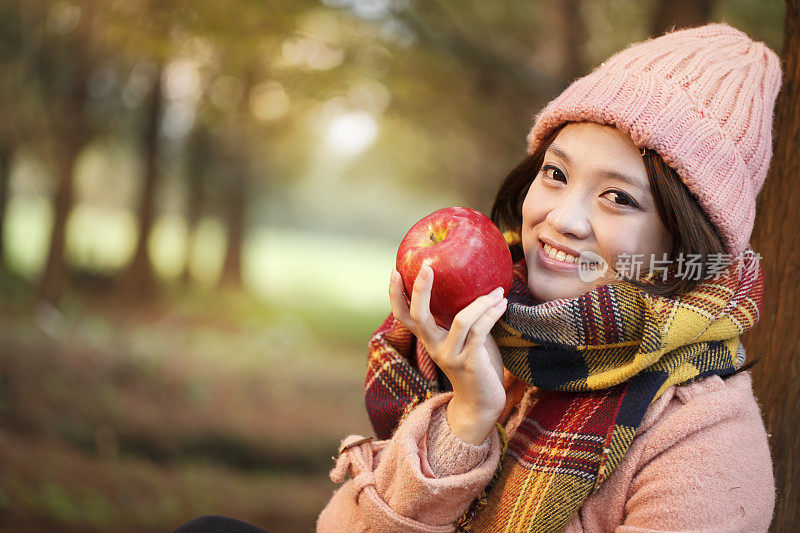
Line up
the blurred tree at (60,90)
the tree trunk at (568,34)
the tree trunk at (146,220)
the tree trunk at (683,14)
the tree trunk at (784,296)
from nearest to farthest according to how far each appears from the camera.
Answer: the tree trunk at (784,296) → the tree trunk at (683,14) → the tree trunk at (568,34) → the blurred tree at (60,90) → the tree trunk at (146,220)

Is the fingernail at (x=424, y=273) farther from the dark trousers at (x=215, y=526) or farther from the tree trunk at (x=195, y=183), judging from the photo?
the tree trunk at (x=195, y=183)

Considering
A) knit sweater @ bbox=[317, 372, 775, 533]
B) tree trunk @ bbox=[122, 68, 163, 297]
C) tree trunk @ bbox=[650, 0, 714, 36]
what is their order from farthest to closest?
tree trunk @ bbox=[122, 68, 163, 297]
tree trunk @ bbox=[650, 0, 714, 36]
knit sweater @ bbox=[317, 372, 775, 533]

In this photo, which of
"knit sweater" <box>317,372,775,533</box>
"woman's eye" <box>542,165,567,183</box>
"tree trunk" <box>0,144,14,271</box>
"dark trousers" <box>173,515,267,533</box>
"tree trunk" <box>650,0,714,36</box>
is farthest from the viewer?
"tree trunk" <box>0,144,14,271</box>

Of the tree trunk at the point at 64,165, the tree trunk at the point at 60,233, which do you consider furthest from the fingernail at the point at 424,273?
the tree trunk at the point at 60,233

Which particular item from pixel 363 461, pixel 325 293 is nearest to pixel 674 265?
pixel 363 461

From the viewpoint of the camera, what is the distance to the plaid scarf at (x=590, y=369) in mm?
1354

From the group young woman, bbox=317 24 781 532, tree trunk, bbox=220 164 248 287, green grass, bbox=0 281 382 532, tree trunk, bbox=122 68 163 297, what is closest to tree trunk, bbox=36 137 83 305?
green grass, bbox=0 281 382 532

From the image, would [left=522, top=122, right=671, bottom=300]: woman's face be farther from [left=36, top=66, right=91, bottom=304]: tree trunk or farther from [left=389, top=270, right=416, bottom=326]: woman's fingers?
[left=36, top=66, right=91, bottom=304]: tree trunk

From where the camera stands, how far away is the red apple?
1380 mm

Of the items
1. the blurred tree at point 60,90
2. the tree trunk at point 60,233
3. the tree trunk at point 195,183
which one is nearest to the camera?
the blurred tree at point 60,90

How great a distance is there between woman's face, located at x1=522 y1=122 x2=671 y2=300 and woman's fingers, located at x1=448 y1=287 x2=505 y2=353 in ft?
0.81

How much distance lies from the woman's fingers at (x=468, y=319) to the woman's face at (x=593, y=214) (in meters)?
0.25

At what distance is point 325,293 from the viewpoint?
7.99m

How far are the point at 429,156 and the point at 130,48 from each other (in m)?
4.25
